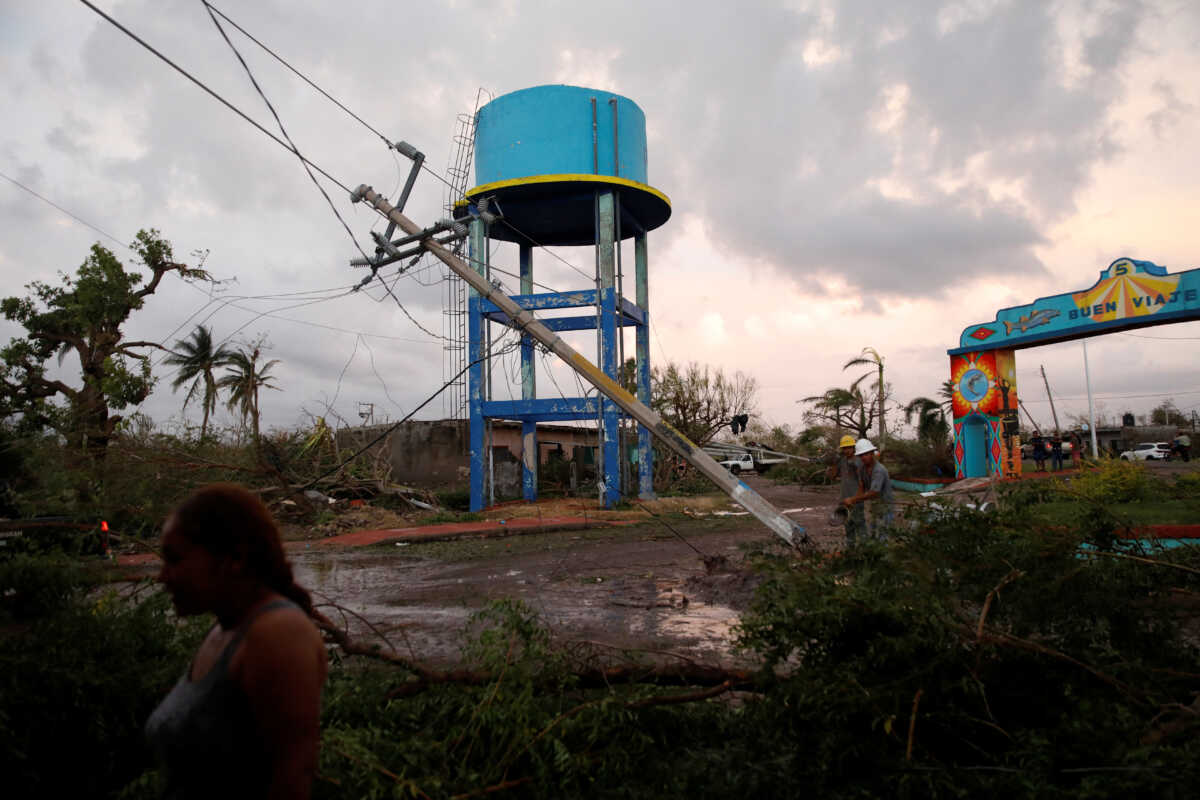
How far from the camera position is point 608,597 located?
28.6 ft

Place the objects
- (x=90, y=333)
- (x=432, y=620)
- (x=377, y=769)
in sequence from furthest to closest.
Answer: (x=90, y=333) < (x=432, y=620) < (x=377, y=769)

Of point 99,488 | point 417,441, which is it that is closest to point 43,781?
point 99,488

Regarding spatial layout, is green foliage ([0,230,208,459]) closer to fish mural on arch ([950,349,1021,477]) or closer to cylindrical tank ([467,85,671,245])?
Result: cylindrical tank ([467,85,671,245])

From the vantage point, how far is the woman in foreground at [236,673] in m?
1.66

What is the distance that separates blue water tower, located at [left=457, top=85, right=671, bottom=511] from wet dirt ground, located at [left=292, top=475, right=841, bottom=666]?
5041 mm

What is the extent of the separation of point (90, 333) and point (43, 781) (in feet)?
60.8

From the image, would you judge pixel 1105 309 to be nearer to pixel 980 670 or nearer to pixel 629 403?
pixel 629 403

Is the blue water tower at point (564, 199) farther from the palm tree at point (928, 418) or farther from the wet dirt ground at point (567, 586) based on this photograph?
the palm tree at point (928, 418)

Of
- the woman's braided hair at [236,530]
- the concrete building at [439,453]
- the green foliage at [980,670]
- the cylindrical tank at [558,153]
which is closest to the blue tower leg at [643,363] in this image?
the cylindrical tank at [558,153]

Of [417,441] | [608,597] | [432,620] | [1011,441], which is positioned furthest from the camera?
[417,441]

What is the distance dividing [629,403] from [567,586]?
2.71 metres

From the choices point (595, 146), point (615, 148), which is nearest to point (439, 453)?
point (595, 146)

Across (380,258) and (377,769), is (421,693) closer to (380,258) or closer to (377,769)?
(377,769)

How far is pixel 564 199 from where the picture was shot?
2098 centimetres
